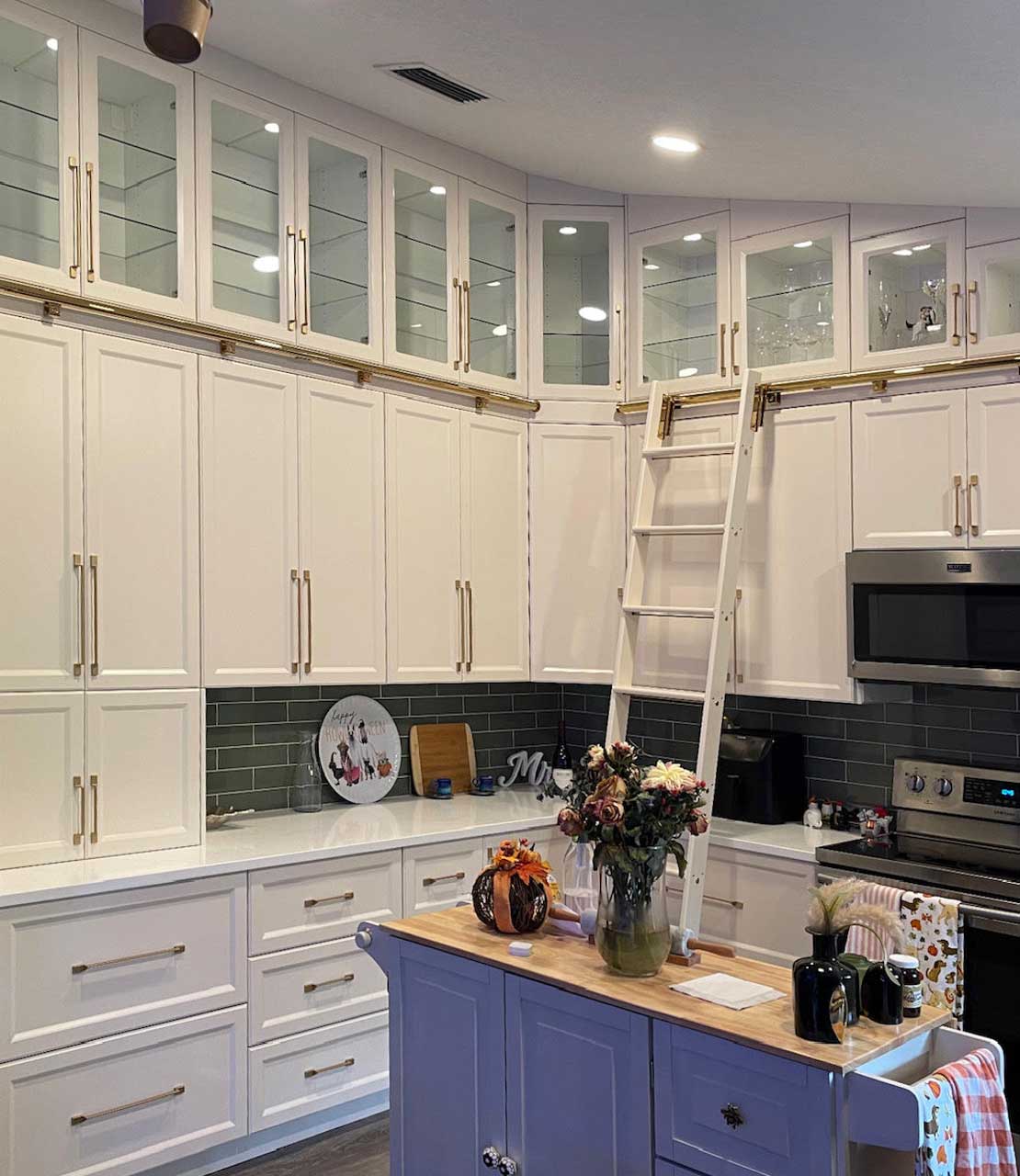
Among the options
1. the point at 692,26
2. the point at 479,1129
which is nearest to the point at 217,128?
the point at 692,26

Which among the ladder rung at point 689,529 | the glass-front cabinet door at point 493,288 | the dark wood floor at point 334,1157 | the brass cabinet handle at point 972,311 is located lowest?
the dark wood floor at point 334,1157

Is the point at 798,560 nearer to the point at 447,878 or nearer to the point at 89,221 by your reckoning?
the point at 447,878

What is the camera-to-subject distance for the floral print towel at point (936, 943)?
8.52 feet

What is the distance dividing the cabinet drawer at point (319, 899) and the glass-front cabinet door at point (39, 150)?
5.93 ft

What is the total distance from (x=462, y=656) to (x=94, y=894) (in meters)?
1.69

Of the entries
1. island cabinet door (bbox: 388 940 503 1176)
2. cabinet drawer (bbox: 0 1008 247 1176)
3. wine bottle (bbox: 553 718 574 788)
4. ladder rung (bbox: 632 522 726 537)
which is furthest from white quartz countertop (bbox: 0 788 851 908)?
ladder rung (bbox: 632 522 726 537)

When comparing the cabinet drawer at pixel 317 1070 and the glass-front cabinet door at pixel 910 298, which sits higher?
the glass-front cabinet door at pixel 910 298

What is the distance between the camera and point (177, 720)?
11.5ft

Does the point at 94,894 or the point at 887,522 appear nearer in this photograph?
the point at 94,894

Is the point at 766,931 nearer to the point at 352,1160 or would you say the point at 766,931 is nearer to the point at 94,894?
the point at 352,1160

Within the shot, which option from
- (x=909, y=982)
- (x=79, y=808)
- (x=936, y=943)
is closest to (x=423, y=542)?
(x=79, y=808)

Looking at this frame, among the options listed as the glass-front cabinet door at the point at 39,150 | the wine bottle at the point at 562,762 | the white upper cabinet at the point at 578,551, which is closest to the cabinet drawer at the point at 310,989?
the wine bottle at the point at 562,762

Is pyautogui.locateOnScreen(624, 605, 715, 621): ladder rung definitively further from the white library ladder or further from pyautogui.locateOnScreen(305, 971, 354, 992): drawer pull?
pyautogui.locateOnScreen(305, 971, 354, 992): drawer pull

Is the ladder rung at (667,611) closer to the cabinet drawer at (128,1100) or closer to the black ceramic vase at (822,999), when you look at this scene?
the cabinet drawer at (128,1100)
